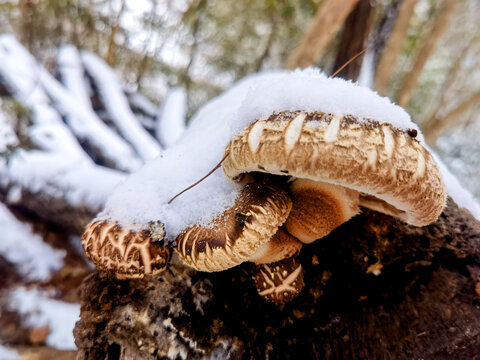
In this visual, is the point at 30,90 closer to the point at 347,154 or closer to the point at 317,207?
the point at 317,207

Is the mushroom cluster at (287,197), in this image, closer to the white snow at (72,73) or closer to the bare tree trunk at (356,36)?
the bare tree trunk at (356,36)

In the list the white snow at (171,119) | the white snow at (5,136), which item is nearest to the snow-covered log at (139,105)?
the white snow at (171,119)

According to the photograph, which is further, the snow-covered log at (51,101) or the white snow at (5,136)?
the snow-covered log at (51,101)

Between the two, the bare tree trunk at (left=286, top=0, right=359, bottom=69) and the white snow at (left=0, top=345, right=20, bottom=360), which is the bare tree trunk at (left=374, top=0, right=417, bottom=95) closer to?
the bare tree trunk at (left=286, top=0, right=359, bottom=69)

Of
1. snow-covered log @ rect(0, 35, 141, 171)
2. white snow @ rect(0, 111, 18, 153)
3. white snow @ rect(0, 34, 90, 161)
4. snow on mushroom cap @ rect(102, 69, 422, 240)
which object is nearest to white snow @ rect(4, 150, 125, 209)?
white snow @ rect(0, 111, 18, 153)

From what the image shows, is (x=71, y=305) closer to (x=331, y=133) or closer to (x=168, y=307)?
(x=168, y=307)

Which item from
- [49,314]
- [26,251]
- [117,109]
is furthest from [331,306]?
[117,109]
